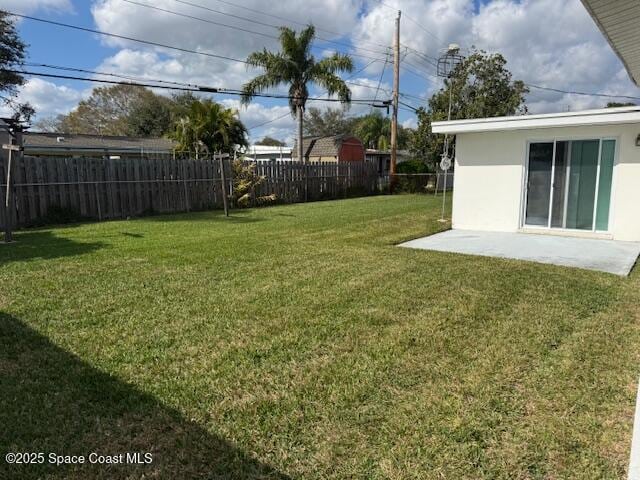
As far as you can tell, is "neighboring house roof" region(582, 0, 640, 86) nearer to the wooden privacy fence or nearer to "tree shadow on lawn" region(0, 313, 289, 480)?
"tree shadow on lawn" region(0, 313, 289, 480)

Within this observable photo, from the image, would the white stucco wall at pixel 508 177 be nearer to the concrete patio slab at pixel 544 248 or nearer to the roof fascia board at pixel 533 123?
the roof fascia board at pixel 533 123

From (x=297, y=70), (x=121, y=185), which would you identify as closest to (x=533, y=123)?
(x=121, y=185)

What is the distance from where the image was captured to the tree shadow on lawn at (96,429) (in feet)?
7.26

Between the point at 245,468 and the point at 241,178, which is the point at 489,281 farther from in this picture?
the point at 241,178

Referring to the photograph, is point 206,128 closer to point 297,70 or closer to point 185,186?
point 297,70

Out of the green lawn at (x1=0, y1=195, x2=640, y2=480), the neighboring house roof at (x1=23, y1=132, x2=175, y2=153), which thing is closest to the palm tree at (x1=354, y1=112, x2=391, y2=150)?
the neighboring house roof at (x1=23, y1=132, x2=175, y2=153)

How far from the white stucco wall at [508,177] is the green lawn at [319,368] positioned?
3.49m

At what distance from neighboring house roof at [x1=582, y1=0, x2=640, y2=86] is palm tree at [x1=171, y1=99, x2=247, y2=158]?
19467 millimetres

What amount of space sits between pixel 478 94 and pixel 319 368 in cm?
2672

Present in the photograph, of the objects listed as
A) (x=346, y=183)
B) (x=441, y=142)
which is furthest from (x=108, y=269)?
(x=441, y=142)

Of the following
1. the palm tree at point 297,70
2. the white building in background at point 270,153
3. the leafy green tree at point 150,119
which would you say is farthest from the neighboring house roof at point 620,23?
the leafy green tree at point 150,119

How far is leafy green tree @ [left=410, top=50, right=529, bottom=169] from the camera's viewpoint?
26.1m

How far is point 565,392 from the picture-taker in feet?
9.89

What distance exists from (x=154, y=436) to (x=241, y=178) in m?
13.8
